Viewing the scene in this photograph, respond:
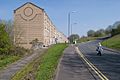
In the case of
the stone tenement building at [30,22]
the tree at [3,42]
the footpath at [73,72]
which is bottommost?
the footpath at [73,72]

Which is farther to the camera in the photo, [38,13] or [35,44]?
[38,13]

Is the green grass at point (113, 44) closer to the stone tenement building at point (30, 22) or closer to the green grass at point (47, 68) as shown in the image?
the stone tenement building at point (30, 22)

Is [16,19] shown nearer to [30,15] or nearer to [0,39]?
[30,15]

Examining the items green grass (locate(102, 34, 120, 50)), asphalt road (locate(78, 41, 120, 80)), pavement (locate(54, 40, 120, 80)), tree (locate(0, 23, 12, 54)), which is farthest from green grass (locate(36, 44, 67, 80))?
green grass (locate(102, 34, 120, 50))

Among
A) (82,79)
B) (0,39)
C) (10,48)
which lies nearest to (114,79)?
(82,79)

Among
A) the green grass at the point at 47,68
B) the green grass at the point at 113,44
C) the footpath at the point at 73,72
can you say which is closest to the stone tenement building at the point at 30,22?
the green grass at the point at 113,44

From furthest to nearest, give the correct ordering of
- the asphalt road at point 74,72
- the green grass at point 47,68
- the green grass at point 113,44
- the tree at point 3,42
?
1. the green grass at point 113,44
2. the tree at point 3,42
3. the green grass at point 47,68
4. the asphalt road at point 74,72

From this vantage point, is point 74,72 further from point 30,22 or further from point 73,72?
point 30,22

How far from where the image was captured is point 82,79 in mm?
16547

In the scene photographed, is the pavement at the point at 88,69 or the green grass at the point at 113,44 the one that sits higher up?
the green grass at the point at 113,44

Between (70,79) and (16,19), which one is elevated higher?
(16,19)

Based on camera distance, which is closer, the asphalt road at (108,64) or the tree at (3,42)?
the asphalt road at (108,64)

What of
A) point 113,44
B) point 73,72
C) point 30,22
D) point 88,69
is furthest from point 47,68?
point 30,22

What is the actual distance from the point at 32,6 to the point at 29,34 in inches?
342
